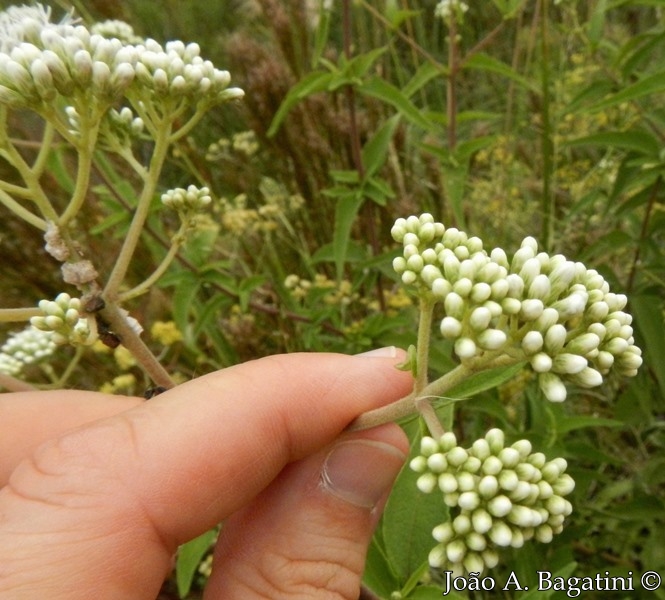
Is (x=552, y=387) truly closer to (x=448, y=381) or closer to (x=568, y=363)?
(x=568, y=363)

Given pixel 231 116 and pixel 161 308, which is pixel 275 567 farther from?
pixel 231 116

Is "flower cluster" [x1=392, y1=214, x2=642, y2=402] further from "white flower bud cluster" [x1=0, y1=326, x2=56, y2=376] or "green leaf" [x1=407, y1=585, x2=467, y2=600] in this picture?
"white flower bud cluster" [x1=0, y1=326, x2=56, y2=376]

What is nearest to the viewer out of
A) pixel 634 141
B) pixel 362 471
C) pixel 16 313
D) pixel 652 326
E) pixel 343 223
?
pixel 16 313

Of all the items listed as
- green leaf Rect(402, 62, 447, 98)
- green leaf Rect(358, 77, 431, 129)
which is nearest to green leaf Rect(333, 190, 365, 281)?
green leaf Rect(358, 77, 431, 129)

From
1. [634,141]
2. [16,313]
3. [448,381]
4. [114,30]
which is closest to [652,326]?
[634,141]

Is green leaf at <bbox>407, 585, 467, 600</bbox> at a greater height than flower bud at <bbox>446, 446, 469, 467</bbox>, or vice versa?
flower bud at <bbox>446, 446, 469, 467</bbox>

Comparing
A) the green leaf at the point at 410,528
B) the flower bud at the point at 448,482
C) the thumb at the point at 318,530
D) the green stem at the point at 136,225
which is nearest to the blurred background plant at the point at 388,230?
the green leaf at the point at 410,528

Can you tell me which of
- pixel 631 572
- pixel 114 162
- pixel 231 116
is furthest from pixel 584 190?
pixel 231 116
